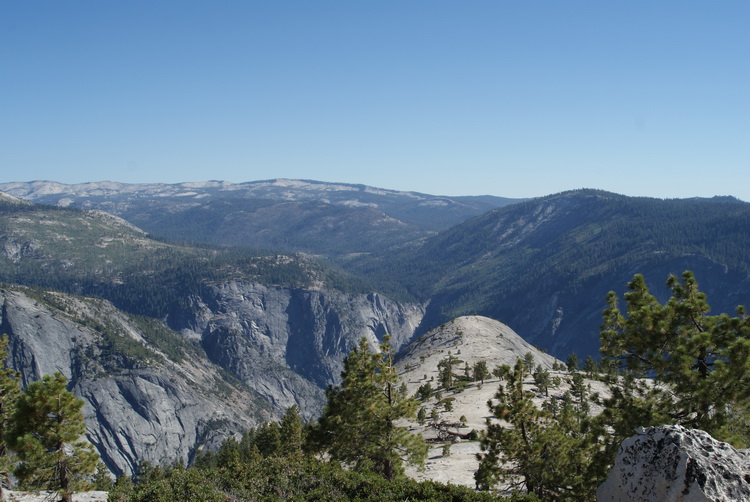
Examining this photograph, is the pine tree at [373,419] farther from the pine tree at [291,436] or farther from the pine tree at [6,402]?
the pine tree at [291,436]

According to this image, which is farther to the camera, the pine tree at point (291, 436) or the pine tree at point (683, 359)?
the pine tree at point (291, 436)

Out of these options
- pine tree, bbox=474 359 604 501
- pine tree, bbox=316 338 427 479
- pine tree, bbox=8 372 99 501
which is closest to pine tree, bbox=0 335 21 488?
pine tree, bbox=8 372 99 501

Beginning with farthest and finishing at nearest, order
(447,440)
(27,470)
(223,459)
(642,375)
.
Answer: (223,459), (447,440), (27,470), (642,375)

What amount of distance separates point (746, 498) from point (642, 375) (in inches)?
326

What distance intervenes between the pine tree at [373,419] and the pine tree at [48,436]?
55.9 feet

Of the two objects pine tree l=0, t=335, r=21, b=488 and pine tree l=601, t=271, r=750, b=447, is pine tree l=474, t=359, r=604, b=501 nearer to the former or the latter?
pine tree l=601, t=271, r=750, b=447

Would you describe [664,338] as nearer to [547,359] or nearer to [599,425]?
[599,425]

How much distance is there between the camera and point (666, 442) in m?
15.8

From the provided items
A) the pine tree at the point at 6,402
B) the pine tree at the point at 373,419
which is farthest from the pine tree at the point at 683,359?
the pine tree at the point at 6,402

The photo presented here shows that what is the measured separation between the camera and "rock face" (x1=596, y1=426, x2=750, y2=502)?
1463 cm

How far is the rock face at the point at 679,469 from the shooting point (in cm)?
1463

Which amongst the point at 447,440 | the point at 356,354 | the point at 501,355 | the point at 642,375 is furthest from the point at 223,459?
the point at 642,375

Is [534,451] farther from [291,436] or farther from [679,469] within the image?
[291,436]

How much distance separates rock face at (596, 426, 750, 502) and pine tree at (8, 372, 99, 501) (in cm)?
2931
